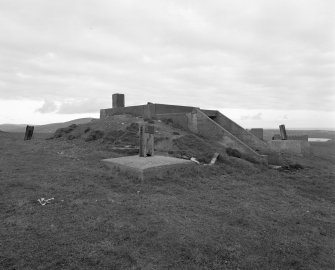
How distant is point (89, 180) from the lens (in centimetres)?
674

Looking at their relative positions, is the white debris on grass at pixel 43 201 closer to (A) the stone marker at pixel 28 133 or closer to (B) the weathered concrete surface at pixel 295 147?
(A) the stone marker at pixel 28 133

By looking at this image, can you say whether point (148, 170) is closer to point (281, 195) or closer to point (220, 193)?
point (220, 193)

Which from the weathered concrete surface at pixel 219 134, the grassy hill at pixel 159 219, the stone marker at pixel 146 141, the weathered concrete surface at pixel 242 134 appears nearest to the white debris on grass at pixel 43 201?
the grassy hill at pixel 159 219

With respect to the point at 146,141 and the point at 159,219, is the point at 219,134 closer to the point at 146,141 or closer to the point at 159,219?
the point at 146,141

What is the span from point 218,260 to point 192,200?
2.44m

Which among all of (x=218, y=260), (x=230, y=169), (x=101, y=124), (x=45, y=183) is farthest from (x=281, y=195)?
(x=101, y=124)

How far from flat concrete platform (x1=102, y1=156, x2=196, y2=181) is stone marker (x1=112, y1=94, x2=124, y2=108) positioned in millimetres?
8488

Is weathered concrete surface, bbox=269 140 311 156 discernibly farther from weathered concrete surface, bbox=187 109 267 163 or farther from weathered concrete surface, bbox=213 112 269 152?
weathered concrete surface, bbox=187 109 267 163

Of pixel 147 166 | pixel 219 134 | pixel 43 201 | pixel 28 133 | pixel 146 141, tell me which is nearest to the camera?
pixel 43 201

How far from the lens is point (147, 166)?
7.13m

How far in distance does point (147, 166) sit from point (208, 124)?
249 inches

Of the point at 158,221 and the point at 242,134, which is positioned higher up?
the point at 242,134

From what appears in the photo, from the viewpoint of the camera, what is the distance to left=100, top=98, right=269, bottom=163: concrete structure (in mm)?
11844

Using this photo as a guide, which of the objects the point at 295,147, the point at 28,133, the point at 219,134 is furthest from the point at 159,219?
the point at 295,147
